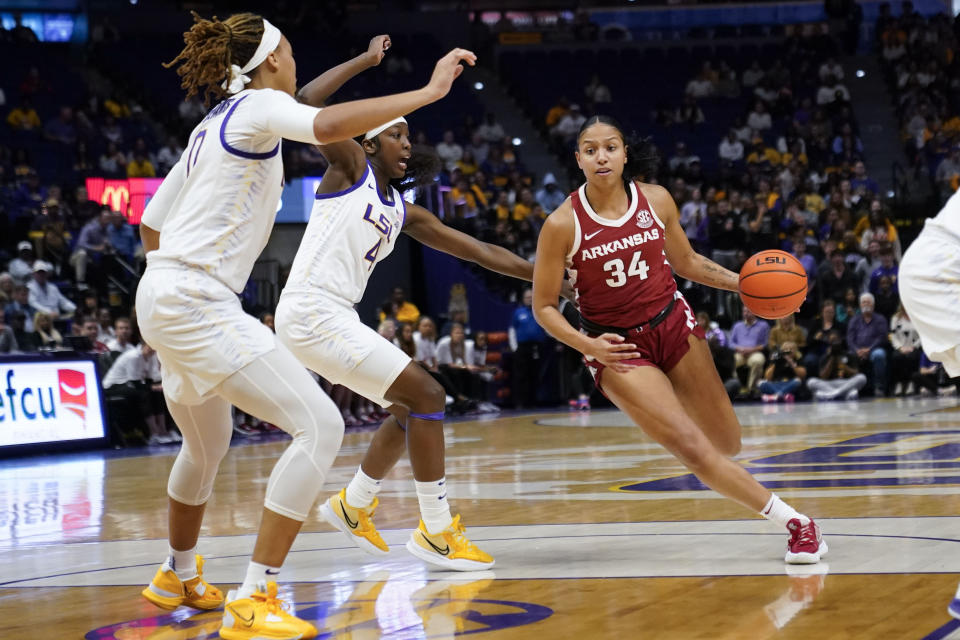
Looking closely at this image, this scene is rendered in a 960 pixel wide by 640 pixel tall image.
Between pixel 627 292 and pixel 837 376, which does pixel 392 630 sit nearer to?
pixel 627 292

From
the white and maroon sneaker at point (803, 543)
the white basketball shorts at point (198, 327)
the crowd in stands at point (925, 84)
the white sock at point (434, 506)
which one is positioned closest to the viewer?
the white basketball shorts at point (198, 327)

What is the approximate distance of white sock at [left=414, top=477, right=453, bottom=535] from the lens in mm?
5094

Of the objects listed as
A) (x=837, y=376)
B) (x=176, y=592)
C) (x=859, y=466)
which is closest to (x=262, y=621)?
(x=176, y=592)

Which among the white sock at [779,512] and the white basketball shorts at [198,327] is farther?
the white sock at [779,512]

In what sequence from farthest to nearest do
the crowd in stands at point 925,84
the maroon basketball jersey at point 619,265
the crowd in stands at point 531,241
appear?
the crowd in stands at point 925,84, the crowd in stands at point 531,241, the maroon basketball jersey at point 619,265

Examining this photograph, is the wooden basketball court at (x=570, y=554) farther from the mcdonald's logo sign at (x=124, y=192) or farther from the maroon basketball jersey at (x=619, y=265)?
the mcdonald's logo sign at (x=124, y=192)

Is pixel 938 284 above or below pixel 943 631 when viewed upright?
above

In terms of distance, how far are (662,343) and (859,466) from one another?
10.8ft

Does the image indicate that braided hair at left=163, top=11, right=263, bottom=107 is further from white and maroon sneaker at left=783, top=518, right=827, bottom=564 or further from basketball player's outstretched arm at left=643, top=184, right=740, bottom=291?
→ white and maroon sneaker at left=783, top=518, right=827, bottom=564

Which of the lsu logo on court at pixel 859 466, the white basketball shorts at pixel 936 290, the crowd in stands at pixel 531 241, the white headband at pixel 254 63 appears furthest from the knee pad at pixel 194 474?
the crowd in stands at pixel 531 241

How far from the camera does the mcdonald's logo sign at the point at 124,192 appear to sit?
19906 millimetres

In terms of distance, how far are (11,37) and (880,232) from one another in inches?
648

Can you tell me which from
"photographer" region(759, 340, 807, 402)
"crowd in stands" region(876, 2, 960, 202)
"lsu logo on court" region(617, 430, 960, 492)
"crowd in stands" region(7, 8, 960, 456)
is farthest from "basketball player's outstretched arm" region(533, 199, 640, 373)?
"crowd in stands" region(876, 2, 960, 202)

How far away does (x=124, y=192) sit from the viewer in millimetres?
20156
